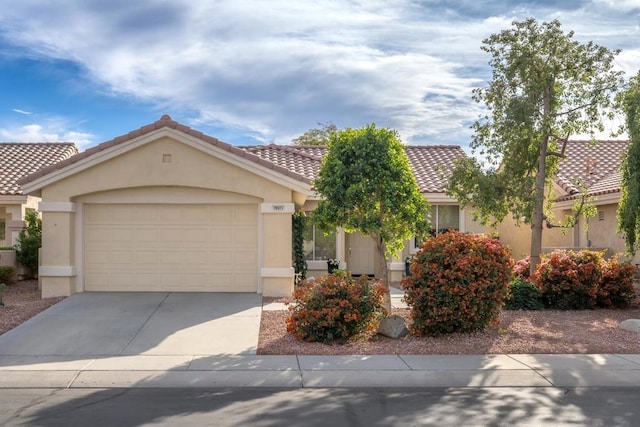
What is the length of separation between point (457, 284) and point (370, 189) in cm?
235

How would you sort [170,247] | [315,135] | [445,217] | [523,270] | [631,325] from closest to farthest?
1. [631,325]
2. [170,247]
3. [523,270]
4. [445,217]
5. [315,135]

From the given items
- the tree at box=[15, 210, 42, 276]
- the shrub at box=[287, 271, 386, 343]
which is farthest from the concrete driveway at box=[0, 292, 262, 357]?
the tree at box=[15, 210, 42, 276]

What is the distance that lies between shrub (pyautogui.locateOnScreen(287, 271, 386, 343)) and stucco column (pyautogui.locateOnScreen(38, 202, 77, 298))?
6.58 metres

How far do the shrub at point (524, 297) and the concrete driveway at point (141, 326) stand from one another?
18.5 ft

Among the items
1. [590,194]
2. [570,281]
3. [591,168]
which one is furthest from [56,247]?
[591,168]

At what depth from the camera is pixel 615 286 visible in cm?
1467

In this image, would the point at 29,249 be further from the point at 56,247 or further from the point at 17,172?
the point at 17,172

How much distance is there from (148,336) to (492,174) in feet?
28.5

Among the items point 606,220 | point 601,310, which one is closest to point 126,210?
point 601,310

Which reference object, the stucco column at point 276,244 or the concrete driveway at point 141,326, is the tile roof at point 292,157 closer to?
the stucco column at point 276,244

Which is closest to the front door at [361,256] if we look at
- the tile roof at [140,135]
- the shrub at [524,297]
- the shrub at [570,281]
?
the tile roof at [140,135]

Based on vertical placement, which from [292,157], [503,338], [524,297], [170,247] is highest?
[292,157]

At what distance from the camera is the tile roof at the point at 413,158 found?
2009 centimetres

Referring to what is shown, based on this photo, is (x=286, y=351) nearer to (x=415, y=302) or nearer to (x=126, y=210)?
(x=415, y=302)
